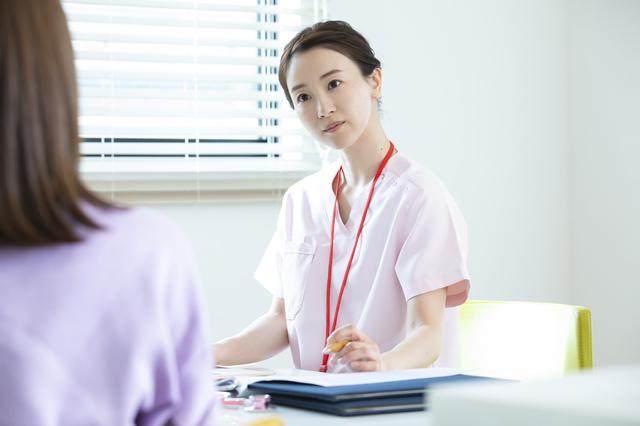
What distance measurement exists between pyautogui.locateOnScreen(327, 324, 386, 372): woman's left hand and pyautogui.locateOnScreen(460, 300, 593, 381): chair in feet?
1.35

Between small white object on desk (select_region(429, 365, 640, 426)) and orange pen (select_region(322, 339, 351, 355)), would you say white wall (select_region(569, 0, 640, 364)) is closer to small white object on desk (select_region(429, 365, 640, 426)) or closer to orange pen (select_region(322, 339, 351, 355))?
orange pen (select_region(322, 339, 351, 355))

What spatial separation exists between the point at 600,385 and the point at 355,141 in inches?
47.8

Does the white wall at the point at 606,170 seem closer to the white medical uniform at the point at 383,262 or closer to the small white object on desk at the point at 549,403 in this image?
the white medical uniform at the point at 383,262

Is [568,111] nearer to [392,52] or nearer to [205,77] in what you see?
[392,52]

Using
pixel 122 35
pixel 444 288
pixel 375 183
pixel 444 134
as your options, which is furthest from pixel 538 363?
pixel 122 35

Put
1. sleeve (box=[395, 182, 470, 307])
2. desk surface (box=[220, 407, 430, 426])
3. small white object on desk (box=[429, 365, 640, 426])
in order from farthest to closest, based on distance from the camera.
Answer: sleeve (box=[395, 182, 470, 307]), desk surface (box=[220, 407, 430, 426]), small white object on desk (box=[429, 365, 640, 426])

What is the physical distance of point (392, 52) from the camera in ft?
7.64

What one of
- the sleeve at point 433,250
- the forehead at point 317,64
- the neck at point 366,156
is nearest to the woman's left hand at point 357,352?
the sleeve at point 433,250

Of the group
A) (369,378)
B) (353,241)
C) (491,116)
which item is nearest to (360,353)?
(369,378)

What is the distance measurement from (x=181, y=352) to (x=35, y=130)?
0.20 m

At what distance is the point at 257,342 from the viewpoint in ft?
5.24

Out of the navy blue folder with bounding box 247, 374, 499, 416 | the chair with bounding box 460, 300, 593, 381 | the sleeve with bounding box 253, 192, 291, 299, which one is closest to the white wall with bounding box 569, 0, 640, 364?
the chair with bounding box 460, 300, 593, 381

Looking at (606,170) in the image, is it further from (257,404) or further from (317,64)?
(257,404)

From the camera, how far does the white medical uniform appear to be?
4.56 feet
